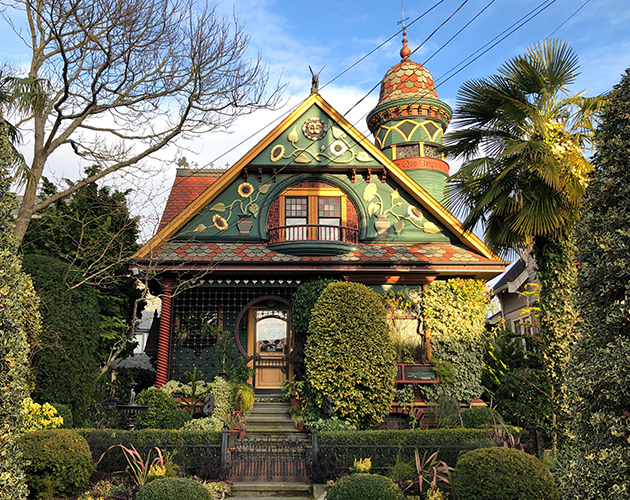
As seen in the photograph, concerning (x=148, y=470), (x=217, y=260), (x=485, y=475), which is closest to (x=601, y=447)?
(x=485, y=475)

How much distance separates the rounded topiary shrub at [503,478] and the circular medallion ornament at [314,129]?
11207 millimetres

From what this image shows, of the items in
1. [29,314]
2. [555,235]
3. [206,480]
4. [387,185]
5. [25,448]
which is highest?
[387,185]

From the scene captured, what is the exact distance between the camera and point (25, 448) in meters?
7.47

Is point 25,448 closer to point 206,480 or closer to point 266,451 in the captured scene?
point 206,480

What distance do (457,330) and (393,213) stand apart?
13.8ft

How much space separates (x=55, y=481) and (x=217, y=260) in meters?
7.27

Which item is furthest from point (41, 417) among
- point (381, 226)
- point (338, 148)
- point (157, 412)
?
point (338, 148)

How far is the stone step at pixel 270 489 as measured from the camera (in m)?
8.71

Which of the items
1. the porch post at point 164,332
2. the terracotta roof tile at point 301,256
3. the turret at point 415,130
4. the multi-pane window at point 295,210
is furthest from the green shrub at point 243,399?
the turret at point 415,130

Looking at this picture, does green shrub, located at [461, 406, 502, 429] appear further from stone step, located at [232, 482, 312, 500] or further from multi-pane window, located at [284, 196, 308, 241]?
multi-pane window, located at [284, 196, 308, 241]

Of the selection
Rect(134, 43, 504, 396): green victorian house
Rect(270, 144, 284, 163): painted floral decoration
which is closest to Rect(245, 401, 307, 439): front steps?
Rect(134, 43, 504, 396): green victorian house

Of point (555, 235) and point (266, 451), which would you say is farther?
point (555, 235)

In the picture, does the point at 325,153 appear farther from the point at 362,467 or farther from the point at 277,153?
the point at 362,467

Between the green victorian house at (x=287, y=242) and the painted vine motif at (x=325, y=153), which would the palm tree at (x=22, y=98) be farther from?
the painted vine motif at (x=325, y=153)
